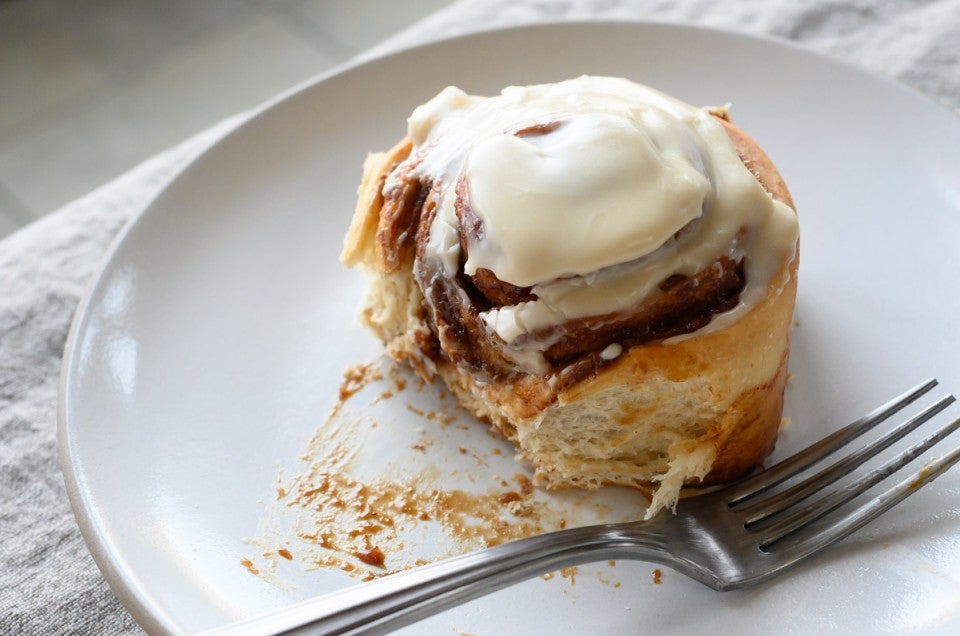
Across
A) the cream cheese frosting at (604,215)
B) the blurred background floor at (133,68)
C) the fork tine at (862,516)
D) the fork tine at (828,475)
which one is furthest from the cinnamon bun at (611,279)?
the blurred background floor at (133,68)

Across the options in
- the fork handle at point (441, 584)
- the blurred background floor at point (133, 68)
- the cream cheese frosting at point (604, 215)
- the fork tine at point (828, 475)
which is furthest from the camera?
the blurred background floor at point (133, 68)

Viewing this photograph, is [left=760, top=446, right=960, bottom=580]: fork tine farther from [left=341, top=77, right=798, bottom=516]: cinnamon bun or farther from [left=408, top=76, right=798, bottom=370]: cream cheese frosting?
[left=408, top=76, right=798, bottom=370]: cream cheese frosting

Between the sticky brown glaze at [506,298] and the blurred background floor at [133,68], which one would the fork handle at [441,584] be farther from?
the blurred background floor at [133,68]

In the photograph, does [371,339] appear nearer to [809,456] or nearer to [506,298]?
[506,298]

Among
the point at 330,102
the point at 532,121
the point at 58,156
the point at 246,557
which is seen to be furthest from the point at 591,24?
the point at 58,156

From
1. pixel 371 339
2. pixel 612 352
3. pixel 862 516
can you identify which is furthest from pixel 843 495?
pixel 371 339
